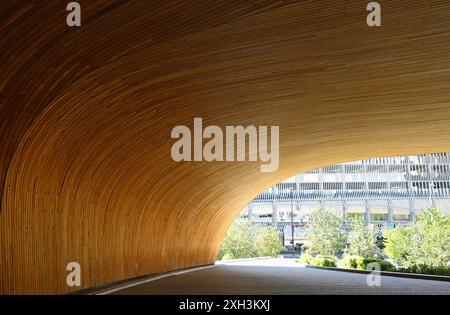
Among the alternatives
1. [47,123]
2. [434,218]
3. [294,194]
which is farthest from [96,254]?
[294,194]

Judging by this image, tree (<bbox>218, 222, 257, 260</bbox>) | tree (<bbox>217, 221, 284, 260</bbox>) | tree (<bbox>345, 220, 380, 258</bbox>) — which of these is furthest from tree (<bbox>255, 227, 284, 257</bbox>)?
tree (<bbox>345, 220, 380, 258</bbox>)

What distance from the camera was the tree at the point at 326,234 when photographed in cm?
4178

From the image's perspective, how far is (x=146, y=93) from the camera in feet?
30.6

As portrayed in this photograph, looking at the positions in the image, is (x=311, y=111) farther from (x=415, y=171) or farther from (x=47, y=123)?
(x=415, y=171)

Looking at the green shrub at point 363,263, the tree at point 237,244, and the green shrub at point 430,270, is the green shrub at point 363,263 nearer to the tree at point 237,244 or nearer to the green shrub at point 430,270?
the green shrub at point 430,270

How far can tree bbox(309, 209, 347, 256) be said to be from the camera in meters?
41.8

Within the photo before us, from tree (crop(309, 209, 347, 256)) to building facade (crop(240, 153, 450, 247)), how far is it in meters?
21.7

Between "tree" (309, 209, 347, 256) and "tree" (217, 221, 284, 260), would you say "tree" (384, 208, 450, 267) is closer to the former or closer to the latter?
"tree" (309, 209, 347, 256)

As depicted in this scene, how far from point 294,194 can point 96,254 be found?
57.0 m

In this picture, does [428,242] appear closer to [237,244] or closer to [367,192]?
[237,244]

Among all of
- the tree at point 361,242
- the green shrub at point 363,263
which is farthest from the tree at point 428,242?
the tree at point 361,242

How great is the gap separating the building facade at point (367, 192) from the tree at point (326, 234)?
21726 millimetres

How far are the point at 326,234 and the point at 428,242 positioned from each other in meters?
17.8
